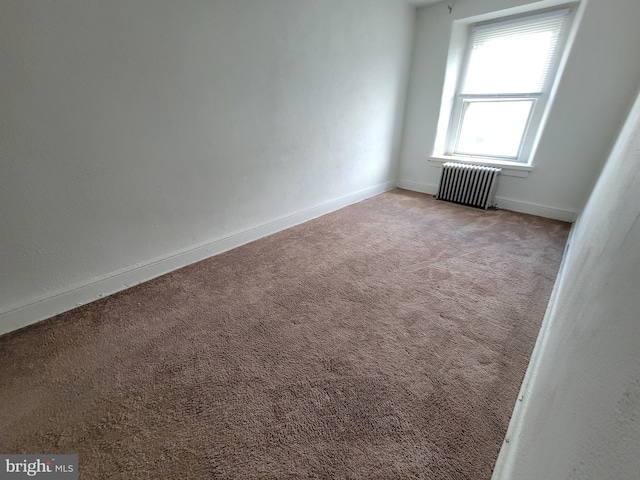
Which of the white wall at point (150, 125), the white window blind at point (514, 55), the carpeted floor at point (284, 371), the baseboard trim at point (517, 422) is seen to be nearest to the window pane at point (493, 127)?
the white window blind at point (514, 55)

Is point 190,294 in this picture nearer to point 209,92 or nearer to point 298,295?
point 298,295

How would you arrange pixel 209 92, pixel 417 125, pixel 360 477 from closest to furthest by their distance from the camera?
pixel 360 477 < pixel 209 92 < pixel 417 125

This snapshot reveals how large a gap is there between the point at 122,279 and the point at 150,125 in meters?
1.04

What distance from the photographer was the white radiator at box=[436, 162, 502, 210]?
3.54 m

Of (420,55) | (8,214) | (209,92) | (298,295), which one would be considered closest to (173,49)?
(209,92)

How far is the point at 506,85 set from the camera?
3.48m

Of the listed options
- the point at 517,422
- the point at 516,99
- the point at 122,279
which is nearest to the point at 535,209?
the point at 516,99

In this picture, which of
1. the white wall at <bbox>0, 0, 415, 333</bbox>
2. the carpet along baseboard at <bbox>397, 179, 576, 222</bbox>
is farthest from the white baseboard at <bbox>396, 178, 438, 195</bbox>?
the white wall at <bbox>0, 0, 415, 333</bbox>

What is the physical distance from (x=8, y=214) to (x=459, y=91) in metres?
4.82

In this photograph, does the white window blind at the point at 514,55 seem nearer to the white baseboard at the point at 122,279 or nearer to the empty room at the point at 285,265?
the empty room at the point at 285,265

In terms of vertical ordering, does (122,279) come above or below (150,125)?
below

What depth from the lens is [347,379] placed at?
48.4 inches

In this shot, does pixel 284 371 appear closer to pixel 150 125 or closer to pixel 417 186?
pixel 150 125

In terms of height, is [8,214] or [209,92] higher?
[209,92]
